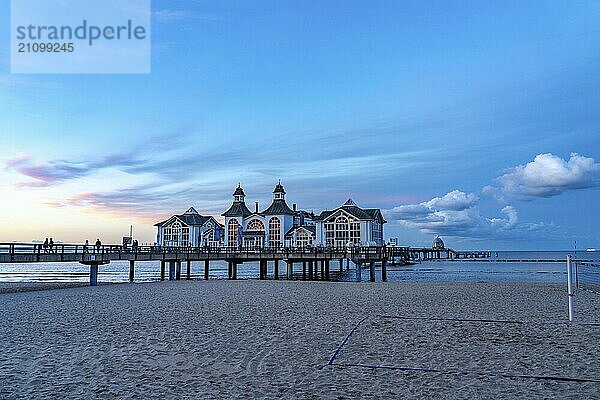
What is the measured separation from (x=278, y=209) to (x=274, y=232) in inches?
110

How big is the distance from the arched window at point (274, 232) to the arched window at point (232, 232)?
15.5 feet

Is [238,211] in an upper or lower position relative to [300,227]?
upper

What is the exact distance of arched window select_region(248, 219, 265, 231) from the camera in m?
61.1

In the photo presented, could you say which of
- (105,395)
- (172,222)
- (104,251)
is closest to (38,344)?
(105,395)

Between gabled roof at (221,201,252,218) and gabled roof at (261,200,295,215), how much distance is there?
331cm

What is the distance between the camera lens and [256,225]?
202 feet

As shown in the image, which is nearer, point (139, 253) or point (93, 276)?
point (93, 276)

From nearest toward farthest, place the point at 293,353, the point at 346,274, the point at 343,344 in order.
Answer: the point at 293,353 < the point at 343,344 < the point at 346,274

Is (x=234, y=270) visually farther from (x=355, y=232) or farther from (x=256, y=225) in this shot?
(x=256, y=225)

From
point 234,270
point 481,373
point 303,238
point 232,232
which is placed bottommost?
point 234,270

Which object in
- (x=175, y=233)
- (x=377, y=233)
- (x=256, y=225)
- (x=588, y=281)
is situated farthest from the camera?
(x=175, y=233)

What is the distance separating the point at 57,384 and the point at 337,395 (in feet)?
11.1

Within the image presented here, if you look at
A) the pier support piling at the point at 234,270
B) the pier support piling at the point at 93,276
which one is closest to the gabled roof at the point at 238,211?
the pier support piling at the point at 234,270

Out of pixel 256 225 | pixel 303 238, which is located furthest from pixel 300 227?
pixel 256 225
